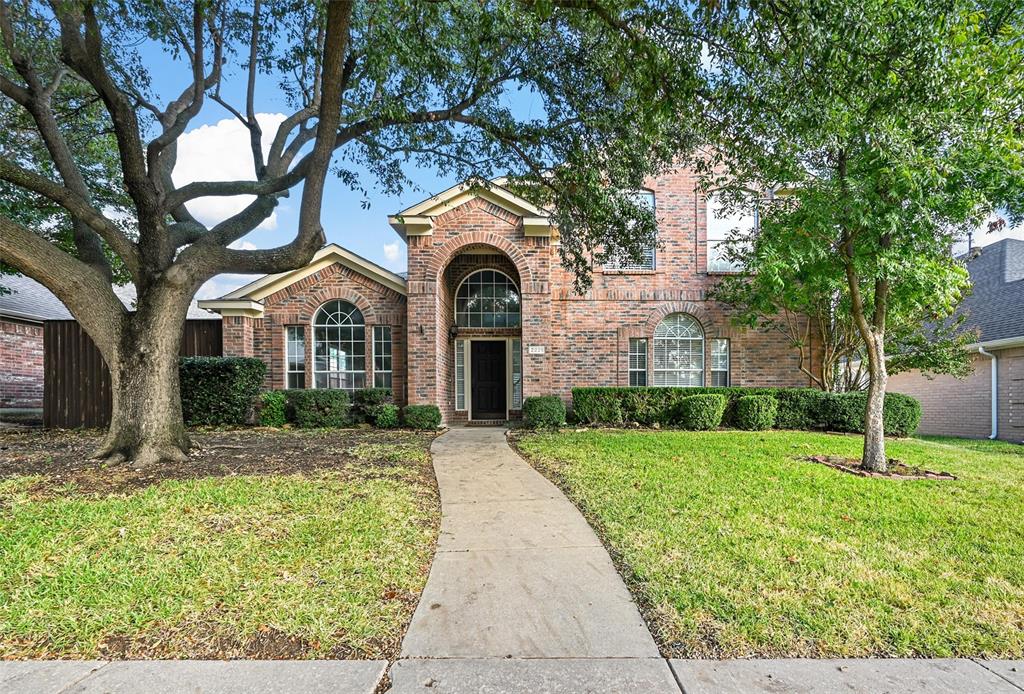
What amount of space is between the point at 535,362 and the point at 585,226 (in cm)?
367

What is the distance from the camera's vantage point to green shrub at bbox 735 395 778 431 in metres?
10.8

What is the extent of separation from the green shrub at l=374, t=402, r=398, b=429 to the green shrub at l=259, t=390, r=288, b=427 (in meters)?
2.21

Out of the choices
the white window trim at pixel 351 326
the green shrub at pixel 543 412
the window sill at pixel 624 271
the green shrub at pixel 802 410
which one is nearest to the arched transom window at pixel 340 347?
the white window trim at pixel 351 326

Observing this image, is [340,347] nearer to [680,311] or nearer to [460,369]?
[460,369]

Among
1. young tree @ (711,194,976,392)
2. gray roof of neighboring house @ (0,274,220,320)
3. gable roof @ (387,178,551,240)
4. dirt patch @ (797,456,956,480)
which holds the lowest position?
dirt patch @ (797,456,956,480)

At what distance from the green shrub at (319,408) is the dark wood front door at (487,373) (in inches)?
136

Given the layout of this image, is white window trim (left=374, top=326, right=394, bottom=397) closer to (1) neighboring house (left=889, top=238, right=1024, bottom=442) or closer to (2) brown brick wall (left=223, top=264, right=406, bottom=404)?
(2) brown brick wall (left=223, top=264, right=406, bottom=404)

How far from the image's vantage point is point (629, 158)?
7488 mm

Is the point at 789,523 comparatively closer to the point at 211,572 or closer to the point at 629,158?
the point at 211,572

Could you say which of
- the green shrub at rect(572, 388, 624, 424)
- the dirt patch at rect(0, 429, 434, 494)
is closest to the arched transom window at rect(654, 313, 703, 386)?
the green shrub at rect(572, 388, 624, 424)

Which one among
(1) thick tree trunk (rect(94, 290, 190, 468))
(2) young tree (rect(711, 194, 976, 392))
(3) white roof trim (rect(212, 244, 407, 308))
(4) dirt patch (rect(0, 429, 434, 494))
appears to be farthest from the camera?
(3) white roof trim (rect(212, 244, 407, 308))

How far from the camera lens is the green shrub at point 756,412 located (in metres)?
10.8

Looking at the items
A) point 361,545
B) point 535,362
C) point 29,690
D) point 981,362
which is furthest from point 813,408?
point 29,690

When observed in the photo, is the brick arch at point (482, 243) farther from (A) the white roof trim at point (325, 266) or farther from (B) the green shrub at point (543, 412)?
(B) the green shrub at point (543, 412)
